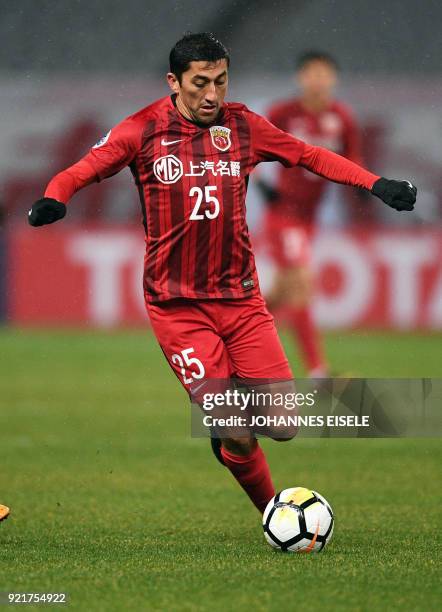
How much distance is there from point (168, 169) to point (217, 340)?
70 cm

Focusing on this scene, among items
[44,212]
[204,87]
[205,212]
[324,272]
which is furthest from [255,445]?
[324,272]

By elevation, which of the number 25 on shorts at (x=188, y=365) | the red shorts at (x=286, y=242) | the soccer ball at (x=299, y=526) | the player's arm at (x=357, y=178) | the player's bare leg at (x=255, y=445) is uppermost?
the player's arm at (x=357, y=178)

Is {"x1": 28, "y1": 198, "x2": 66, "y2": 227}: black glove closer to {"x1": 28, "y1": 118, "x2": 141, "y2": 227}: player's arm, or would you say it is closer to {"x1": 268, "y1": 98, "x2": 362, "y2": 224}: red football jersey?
{"x1": 28, "y1": 118, "x2": 141, "y2": 227}: player's arm

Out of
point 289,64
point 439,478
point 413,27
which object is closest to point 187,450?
point 439,478

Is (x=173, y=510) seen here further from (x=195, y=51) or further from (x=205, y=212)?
(x=195, y=51)

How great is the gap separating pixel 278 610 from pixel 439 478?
296 cm

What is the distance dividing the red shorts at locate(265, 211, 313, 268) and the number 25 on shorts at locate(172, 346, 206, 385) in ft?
14.9

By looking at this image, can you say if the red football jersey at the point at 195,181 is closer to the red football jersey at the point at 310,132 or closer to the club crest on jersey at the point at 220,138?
the club crest on jersey at the point at 220,138

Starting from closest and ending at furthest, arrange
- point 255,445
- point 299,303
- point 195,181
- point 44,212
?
1. point 44,212
2. point 195,181
3. point 255,445
4. point 299,303

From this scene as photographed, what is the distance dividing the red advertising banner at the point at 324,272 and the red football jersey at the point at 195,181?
29.8 feet

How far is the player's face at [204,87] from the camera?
455cm

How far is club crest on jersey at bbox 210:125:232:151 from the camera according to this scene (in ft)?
15.5

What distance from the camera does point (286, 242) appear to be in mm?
9195

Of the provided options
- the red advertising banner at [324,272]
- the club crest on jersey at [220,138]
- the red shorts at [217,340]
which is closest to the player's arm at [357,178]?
the club crest on jersey at [220,138]
